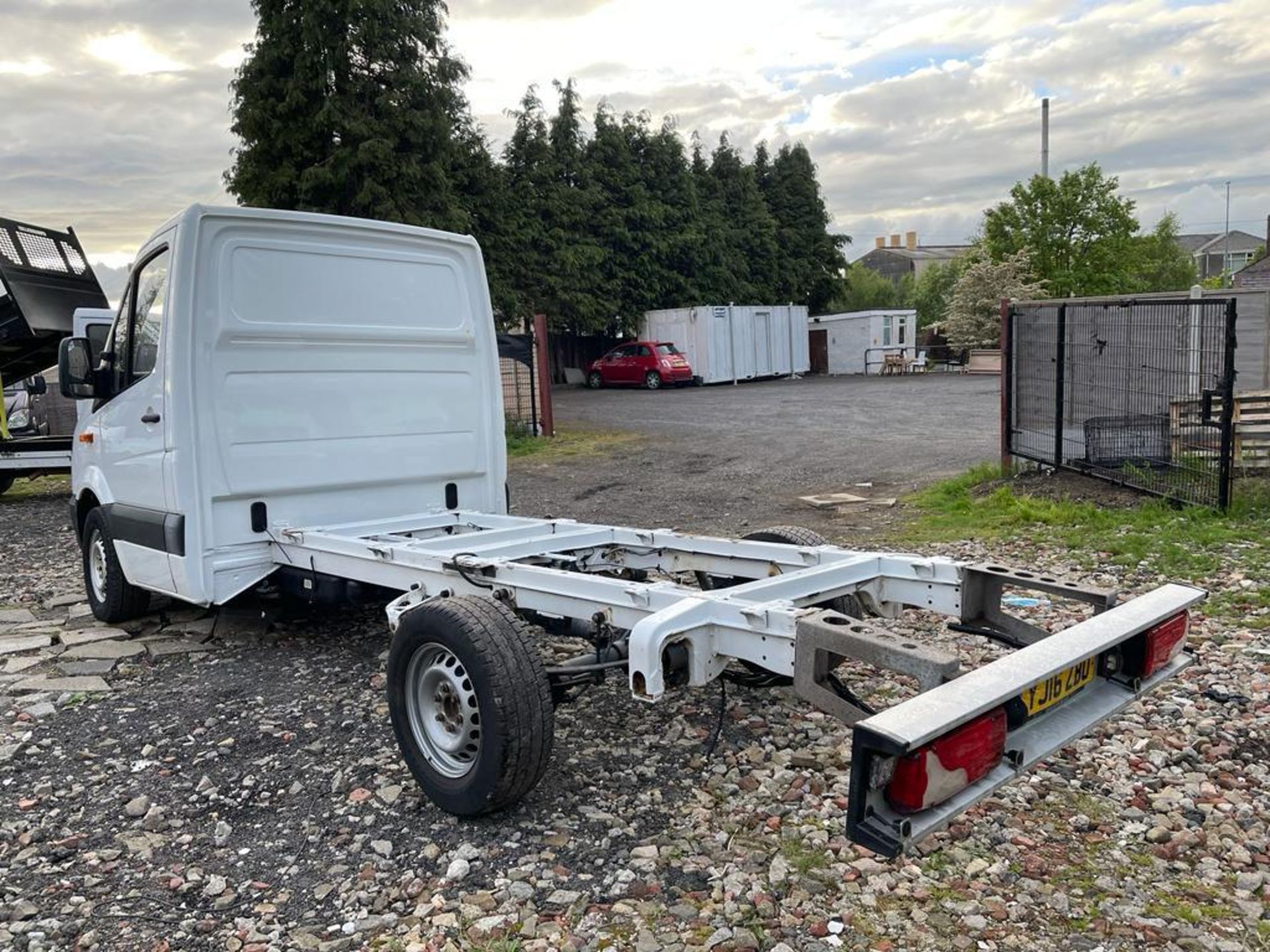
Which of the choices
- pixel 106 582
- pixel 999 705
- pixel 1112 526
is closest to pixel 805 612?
pixel 999 705

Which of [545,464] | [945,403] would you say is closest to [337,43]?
[545,464]

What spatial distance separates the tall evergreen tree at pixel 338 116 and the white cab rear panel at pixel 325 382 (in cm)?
1748

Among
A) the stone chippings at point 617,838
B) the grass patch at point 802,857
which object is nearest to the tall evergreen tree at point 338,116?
the stone chippings at point 617,838

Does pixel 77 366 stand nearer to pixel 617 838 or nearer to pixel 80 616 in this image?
pixel 80 616

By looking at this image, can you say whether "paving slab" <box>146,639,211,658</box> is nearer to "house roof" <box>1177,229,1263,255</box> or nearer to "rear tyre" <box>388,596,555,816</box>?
"rear tyre" <box>388,596,555,816</box>

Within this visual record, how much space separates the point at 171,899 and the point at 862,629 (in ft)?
7.92

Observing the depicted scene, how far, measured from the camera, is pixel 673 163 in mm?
38250

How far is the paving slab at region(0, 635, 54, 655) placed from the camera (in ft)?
20.0

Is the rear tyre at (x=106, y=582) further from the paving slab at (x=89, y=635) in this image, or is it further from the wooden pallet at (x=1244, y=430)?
the wooden pallet at (x=1244, y=430)

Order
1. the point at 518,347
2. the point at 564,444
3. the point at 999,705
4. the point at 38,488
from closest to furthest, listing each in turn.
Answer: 1. the point at 999,705
2. the point at 38,488
3. the point at 518,347
4. the point at 564,444

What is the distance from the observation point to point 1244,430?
29.5 ft

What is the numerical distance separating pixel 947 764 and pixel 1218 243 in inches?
5134

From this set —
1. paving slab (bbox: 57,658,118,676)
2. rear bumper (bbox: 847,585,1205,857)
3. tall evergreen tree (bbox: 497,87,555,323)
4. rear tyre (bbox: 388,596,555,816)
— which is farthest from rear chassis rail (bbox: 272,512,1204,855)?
tall evergreen tree (bbox: 497,87,555,323)

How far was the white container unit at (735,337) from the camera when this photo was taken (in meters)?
34.4
